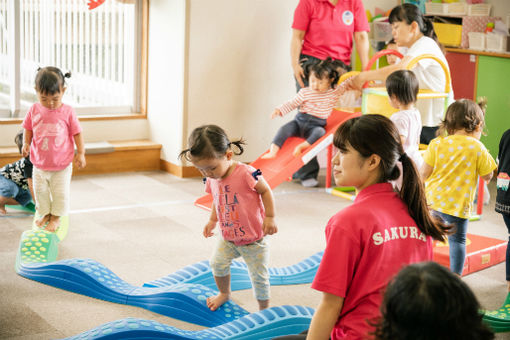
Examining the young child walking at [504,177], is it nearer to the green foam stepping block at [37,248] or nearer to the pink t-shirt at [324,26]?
the green foam stepping block at [37,248]

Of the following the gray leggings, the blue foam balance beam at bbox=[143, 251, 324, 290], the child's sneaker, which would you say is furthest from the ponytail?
the child's sneaker

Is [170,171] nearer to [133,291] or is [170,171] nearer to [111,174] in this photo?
[111,174]

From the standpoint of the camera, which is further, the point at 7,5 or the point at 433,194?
the point at 7,5

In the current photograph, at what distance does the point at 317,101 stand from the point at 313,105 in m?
0.05

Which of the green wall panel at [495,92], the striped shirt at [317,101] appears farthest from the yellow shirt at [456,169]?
the green wall panel at [495,92]

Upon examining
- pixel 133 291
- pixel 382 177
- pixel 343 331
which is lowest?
pixel 133 291

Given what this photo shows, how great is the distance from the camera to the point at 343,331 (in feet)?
6.08

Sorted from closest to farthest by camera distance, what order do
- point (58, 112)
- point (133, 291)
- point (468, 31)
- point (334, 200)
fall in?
point (133, 291) < point (58, 112) < point (334, 200) < point (468, 31)

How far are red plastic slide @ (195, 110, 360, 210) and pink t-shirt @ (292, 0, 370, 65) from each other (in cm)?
57

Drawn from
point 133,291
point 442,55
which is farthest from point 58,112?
point 442,55

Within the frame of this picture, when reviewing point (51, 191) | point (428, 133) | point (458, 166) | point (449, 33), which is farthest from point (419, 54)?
point (51, 191)

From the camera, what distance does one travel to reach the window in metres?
6.05

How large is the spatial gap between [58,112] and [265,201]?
1822mm

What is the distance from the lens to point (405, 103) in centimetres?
435
